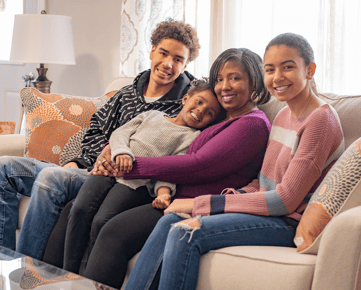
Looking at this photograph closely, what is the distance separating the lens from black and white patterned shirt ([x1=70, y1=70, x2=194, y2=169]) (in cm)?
171

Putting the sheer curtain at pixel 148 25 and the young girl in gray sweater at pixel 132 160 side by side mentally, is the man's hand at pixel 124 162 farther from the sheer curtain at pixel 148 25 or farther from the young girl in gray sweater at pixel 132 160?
the sheer curtain at pixel 148 25

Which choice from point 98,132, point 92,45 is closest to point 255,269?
point 98,132

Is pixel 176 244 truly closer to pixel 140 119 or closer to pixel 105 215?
pixel 105 215

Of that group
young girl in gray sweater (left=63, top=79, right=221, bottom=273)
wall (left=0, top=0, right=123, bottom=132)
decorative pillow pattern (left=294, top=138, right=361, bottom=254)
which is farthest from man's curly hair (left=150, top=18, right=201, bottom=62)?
wall (left=0, top=0, right=123, bottom=132)

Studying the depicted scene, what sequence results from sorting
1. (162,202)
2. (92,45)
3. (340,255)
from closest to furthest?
(340,255), (162,202), (92,45)

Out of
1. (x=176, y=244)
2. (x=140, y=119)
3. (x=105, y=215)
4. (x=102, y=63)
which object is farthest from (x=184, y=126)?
(x=102, y=63)

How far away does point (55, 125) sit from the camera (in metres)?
1.93

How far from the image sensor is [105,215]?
131cm

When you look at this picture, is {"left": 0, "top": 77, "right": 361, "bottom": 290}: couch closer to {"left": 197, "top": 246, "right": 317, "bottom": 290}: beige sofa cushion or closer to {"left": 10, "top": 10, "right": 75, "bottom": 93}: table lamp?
{"left": 197, "top": 246, "right": 317, "bottom": 290}: beige sofa cushion

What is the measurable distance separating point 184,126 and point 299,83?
53 centimetres

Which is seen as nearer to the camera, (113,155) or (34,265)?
(34,265)

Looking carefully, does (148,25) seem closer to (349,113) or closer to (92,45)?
(92,45)

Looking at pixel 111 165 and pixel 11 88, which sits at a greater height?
pixel 11 88

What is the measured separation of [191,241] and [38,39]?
2.24 metres
